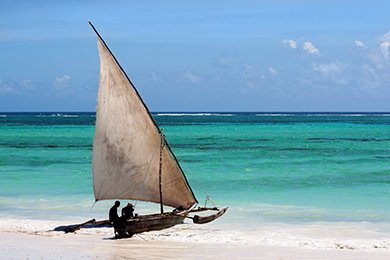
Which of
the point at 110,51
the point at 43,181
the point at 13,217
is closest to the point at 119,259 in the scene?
the point at 110,51

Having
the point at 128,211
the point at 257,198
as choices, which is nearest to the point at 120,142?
the point at 128,211

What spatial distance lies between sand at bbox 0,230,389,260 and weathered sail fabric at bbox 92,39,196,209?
175 centimetres

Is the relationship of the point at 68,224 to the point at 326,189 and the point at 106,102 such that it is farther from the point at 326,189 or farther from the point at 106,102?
the point at 326,189

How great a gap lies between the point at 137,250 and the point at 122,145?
143 inches

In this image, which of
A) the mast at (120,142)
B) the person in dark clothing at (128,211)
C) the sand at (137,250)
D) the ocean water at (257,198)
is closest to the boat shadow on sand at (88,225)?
the ocean water at (257,198)

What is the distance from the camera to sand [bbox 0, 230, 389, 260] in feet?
31.5

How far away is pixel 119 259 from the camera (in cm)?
927

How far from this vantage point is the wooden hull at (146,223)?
1160cm

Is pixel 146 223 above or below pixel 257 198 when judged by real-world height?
below

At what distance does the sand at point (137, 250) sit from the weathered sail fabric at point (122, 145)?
1754mm

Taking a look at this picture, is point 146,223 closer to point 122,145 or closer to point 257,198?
point 122,145

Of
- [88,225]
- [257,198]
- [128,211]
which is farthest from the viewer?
[257,198]

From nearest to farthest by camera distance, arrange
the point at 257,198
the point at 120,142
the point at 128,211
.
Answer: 1. the point at 128,211
2. the point at 120,142
3. the point at 257,198

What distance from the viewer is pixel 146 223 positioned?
11.9 metres
